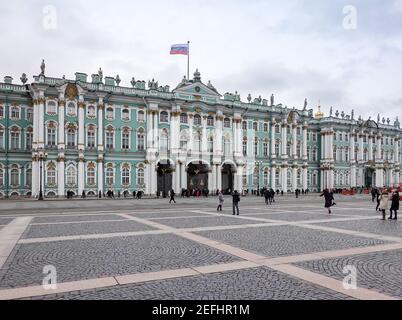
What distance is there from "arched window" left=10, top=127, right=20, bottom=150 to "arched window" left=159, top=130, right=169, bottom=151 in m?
19.9

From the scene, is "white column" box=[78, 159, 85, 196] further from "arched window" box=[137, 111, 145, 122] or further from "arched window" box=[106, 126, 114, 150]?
"arched window" box=[137, 111, 145, 122]

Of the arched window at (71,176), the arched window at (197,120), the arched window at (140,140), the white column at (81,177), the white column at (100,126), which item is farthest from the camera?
the arched window at (197,120)

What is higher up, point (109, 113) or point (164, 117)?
point (109, 113)

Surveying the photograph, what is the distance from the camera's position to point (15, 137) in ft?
162

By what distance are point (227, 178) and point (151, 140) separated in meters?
16.2

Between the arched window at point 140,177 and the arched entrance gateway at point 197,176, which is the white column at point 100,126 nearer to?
the arched window at point 140,177

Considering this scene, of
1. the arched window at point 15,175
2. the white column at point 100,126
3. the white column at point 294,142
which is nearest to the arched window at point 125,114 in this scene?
the white column at point 100,126

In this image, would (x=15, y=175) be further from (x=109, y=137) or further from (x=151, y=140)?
(x=151, y=140)

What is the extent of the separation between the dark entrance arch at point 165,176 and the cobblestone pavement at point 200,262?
40.5 metres

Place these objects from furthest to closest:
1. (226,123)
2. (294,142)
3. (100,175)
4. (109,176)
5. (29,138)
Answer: (294,142)
(226,123)
(109,176)
(100,175)
(29,138)

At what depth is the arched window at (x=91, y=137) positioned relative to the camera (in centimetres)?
5203

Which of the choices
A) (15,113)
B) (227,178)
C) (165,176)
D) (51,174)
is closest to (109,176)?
(51,174)
